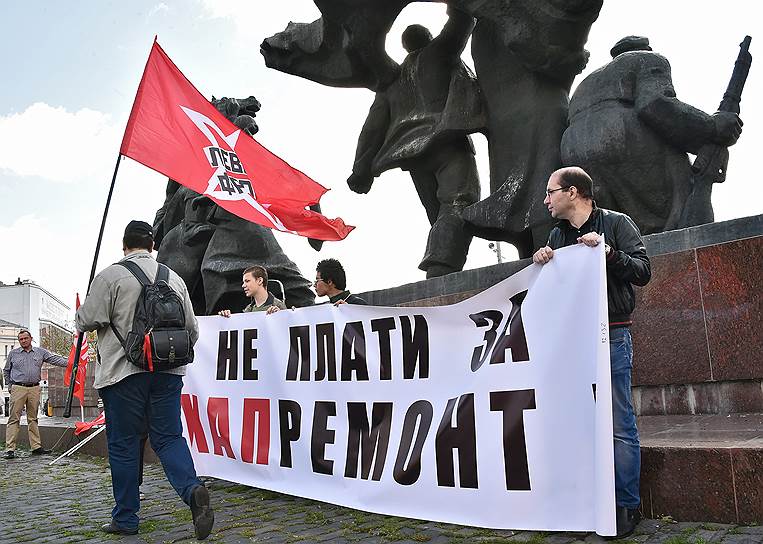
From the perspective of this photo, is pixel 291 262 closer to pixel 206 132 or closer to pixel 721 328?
pixel 206 132

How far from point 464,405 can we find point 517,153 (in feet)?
12.5

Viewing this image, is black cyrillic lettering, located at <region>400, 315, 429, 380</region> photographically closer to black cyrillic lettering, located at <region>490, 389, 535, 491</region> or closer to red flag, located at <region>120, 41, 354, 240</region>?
black cyrillic lettering, located at <region>490, 389, 535, 491</region>

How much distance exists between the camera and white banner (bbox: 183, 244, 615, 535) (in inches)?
128

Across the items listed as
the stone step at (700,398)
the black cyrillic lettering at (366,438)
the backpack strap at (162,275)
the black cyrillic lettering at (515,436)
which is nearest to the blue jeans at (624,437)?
the black cyrillic lettering at (515,436)

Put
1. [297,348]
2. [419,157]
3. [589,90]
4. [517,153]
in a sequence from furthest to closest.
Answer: [419,157], [517,153], [589,90], [297,348]

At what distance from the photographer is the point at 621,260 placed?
126 inches

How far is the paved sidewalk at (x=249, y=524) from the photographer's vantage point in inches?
125

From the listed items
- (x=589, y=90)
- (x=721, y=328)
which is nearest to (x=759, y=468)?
(x=721, y=328)

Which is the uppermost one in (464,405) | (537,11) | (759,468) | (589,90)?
(537,11)

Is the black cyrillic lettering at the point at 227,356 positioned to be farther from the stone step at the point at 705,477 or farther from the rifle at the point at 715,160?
the rifle at the point at 715,160

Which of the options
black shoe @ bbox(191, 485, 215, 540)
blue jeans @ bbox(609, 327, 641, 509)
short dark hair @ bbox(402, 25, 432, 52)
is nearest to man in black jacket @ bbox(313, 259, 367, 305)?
black shoe @ bbox(191, 485, 215, 540)

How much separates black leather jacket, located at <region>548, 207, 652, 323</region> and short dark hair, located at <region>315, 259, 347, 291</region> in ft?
6.92

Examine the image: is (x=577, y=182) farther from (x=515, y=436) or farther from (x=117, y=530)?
(x=117, y=530)

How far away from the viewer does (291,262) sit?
10.0 m
